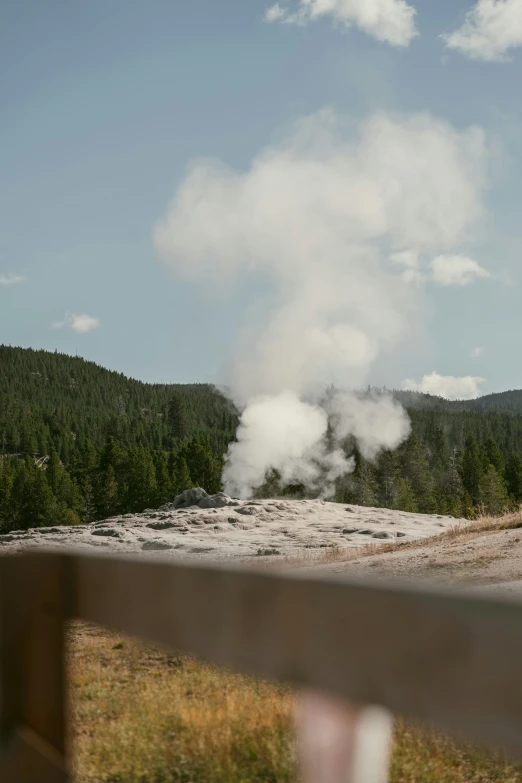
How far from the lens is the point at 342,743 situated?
152cm

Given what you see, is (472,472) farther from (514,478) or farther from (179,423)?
(179,423)

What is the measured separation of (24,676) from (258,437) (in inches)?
1972

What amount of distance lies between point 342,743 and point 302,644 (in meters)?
0.41

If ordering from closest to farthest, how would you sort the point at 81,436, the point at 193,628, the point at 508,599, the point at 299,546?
the point at 508,599
the point at 193,628
the point at 299,546
the point at 81,436

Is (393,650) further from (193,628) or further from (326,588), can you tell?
(193,628)

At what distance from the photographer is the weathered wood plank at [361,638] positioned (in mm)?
1039

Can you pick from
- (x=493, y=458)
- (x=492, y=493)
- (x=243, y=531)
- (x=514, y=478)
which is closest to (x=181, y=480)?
(x=492, y=493)

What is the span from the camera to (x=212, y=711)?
11.0ft

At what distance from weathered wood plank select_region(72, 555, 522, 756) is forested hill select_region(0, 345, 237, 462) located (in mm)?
109143

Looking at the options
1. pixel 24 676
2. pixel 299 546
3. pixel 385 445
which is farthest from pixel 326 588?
pixel 385 445

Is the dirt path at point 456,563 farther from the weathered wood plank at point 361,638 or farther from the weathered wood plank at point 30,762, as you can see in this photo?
the weathered wood plank at point 361,638

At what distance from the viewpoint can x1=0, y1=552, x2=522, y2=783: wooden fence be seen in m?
1.06

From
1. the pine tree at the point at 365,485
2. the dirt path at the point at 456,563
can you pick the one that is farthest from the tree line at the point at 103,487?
the dirt path at the point at 456,563

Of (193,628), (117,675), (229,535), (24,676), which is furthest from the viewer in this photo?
(229,535)
